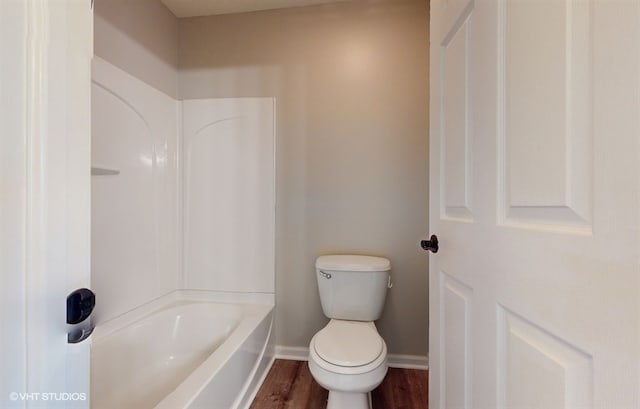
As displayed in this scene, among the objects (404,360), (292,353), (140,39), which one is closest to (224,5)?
(140,39)

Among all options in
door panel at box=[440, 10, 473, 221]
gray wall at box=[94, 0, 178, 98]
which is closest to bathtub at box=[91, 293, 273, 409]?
door panel at box=[440, 10, 473, 221]

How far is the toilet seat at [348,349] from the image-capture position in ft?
4.07

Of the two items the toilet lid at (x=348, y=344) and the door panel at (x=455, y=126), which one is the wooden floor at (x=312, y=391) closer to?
the toilet lid at (x=348, y=344)

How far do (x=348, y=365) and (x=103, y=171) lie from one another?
148 centimetres

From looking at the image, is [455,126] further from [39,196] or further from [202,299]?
[202,299]

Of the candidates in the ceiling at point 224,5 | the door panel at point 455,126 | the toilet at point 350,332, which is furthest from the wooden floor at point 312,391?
the ceiling at point 224,5

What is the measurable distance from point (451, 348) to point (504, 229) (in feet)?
1.57

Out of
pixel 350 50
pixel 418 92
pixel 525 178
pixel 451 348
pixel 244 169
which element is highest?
pixel 350 50

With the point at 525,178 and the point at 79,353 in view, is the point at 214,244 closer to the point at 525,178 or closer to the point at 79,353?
the point at 79,353

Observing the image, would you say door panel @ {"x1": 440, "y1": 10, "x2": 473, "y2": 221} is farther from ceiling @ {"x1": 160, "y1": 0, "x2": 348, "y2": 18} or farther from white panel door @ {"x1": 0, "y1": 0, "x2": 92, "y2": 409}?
ceiling @ {"x1": 160, "y1": 0, "x2": 348, "y2": 18}

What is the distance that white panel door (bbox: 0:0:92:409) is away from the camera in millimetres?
327

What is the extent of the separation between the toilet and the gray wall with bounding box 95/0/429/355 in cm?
19

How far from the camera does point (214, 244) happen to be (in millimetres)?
2018

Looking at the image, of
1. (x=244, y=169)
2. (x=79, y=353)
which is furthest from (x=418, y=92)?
(x=79, y=353)
